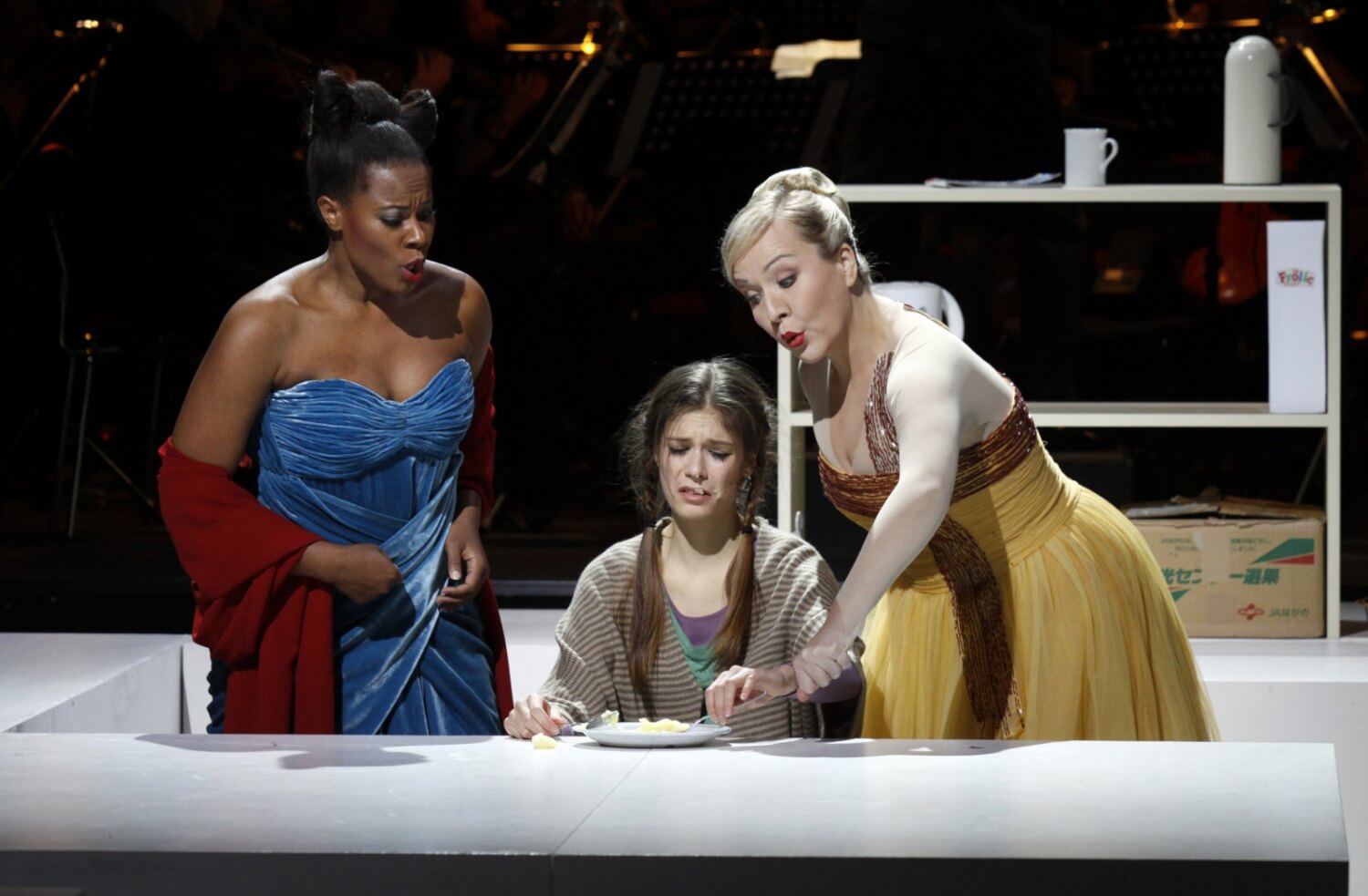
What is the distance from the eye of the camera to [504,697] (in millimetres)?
2504

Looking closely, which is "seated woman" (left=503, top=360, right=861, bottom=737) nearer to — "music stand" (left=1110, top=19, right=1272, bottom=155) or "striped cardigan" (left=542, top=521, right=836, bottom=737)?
"striped cardigan" (left=542, top=521, right=836, bottom=737)

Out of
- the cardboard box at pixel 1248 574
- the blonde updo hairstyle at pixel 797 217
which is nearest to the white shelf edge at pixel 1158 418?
the cardboard box at pixel 1248 574

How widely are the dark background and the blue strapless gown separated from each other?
252 centimetres

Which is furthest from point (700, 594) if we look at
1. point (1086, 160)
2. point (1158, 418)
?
point (1086, 160)

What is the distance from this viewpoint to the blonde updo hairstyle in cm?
219

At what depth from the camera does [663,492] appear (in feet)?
8.35

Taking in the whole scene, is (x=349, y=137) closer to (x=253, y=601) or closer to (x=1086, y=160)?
(x=253, y=601)

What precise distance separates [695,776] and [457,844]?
35cm

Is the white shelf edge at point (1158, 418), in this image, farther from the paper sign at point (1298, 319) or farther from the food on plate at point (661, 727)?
the food on plate at point (661, 727)

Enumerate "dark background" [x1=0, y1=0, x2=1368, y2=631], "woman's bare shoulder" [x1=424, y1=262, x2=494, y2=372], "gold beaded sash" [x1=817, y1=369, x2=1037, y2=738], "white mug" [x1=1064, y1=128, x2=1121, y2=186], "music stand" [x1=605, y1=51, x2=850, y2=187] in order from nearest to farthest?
"gold beaded sash" [x1=817, y1=369, x2=1037, y2=738]
"woman's bare shoulder" [x1=424, y1=262, x2=494, y2=372]
"white mug" [x1=1064, y1=128, x2=1121, y2=186]
"dark background" [x1=0, y1=0, x2=1368, y2=631]
"music stand" [x1=605, y1=51, x2=850, y2=187]

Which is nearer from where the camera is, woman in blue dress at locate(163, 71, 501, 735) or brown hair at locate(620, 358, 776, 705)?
woman in blue dress at locate(163, 71, 501, 735)

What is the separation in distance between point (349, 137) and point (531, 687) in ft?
4.44

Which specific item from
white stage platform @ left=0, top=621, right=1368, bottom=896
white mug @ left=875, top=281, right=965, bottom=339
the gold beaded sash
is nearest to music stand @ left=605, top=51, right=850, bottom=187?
white mug @ left=875, top=281, right=965, bottom=339

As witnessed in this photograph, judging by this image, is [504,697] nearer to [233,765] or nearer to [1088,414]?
[233,765]
